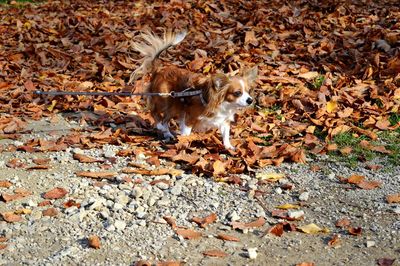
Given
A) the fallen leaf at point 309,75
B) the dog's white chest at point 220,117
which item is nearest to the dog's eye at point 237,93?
the dog's white chest at point 220,117

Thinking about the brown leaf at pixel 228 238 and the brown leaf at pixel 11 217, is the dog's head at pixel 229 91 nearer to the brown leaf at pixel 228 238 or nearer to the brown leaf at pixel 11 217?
the brown leaf at pixel 228 238

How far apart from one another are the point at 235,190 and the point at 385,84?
3.11 m

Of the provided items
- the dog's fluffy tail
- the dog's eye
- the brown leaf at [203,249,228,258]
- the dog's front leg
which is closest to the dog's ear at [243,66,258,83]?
the dog's eye

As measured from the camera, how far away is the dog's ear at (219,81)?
5.64 meters

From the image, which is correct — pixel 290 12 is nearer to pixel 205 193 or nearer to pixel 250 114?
pixel 250 114

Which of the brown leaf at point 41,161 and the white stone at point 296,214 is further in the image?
the brown leaf at point 41,161

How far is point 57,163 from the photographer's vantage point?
547cm

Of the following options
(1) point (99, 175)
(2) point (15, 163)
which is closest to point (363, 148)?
(1) point (99, 175)

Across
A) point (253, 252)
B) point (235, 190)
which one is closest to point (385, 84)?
point (235, 190)

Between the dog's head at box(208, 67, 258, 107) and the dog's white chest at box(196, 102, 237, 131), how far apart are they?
2.2 inches

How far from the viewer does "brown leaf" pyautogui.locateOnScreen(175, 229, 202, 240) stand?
4.22 metres

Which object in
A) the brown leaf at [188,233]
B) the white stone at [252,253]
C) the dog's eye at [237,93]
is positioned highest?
the dog's eye at [237,93]

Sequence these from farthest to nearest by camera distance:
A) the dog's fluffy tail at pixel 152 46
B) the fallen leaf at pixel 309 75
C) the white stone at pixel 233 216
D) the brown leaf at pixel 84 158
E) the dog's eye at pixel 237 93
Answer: the fallen leaf at pixel 309 75, the dog's fluffy tail at pixel 152 46, the dog's eye at pixel 237 93, the brown leaf at pixel 84 158, the white stone at pixel 233 216

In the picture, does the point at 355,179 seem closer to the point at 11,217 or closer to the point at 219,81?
the point at 219,81
